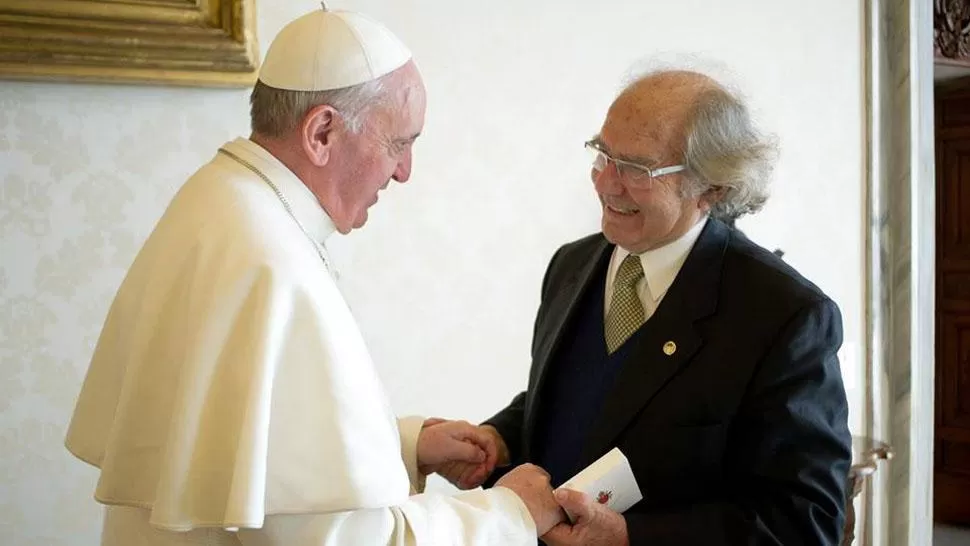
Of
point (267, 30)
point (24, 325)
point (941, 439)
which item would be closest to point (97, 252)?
point (24, 325)

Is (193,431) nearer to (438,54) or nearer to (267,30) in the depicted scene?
(267,30)

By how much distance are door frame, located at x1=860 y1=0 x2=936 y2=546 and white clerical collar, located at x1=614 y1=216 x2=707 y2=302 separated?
2184mm

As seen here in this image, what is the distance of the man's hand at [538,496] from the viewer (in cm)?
165

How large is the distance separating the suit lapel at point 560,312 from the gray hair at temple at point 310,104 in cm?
61

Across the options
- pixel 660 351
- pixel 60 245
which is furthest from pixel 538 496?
pixel 60 245

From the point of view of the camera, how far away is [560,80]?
3.06 meters

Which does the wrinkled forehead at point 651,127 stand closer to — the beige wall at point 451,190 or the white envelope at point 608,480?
the beige wall at point 451,190

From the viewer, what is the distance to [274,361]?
136 cm

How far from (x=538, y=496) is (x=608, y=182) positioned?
60 centimetres

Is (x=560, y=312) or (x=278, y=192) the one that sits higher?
(x=278, y=192)

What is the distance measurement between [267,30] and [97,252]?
2.26 ft

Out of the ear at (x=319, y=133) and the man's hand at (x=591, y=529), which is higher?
the ear at (x=319, y=133)

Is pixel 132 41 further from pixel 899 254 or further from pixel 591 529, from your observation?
pixel 899 254

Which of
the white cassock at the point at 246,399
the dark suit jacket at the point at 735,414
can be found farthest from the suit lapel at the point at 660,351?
the white cassock at the point at 246,399
